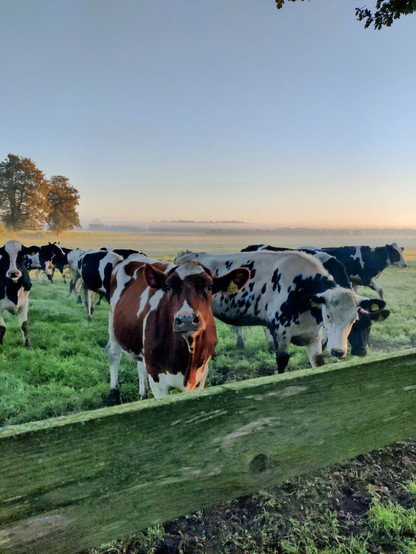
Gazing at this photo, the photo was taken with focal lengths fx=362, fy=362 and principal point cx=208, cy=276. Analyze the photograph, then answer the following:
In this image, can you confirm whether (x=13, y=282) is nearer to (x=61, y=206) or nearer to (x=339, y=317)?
(x=339, y=317)

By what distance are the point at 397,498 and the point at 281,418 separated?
2.09m

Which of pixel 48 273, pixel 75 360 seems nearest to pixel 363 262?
pixel 75 360

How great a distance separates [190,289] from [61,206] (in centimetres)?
1594

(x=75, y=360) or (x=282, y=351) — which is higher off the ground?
(x=282, y=351)

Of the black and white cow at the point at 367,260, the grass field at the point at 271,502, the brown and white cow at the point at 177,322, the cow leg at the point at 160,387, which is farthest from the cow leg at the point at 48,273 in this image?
the cow leg at the point at 160,387

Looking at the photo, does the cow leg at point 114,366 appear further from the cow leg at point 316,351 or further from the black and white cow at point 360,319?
the black and white cow at point 360,319

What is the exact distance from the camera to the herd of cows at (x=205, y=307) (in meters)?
2.95

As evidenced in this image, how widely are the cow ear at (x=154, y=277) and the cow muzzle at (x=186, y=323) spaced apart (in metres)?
0.53

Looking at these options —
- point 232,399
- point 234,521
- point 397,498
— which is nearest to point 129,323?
point 234,521

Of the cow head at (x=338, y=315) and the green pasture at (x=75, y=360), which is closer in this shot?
the cow head at (x=338, y=315)

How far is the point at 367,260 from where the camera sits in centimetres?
1265

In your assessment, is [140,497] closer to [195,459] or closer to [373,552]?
[195,459]

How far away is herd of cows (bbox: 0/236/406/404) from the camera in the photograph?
295 cm

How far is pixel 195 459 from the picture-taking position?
3.54 feet
